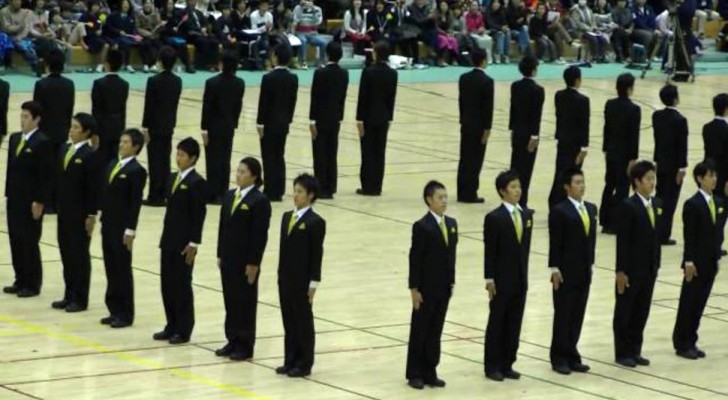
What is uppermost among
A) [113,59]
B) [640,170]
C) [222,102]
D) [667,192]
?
[640,170]

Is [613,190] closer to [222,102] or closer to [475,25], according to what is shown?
[222,102]

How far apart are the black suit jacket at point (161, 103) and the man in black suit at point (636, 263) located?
26.6 ft

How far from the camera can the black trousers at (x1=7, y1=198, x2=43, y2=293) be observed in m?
17.0

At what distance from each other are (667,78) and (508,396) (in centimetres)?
2462

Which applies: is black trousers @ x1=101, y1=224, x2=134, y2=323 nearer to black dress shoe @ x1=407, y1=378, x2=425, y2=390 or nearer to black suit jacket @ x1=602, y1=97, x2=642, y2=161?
black dress shoe @ x1=407, y1=378, x2=425, y2=390

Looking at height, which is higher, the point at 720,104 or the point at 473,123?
the point at 720,104

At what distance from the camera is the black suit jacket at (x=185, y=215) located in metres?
15.2

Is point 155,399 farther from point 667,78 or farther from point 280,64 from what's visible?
point 667,78

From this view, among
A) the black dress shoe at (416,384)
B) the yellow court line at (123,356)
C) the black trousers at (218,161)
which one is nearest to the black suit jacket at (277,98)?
the black trousers at (218,161)

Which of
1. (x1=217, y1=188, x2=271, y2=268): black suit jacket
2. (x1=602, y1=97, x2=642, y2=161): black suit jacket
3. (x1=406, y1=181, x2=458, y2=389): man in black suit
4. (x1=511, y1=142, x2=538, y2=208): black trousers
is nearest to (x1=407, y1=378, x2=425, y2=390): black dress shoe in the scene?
(x1=406, y1=181, x2=458, y2=389): man in black suit

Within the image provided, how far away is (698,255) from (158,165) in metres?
8.61

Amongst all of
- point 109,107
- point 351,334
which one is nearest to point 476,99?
point 109,107

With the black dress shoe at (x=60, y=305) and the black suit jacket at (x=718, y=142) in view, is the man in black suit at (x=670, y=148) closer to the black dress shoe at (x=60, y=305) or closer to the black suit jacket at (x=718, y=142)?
the black suit jacket at (x=718, y=142)

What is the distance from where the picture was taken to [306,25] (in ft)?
120
